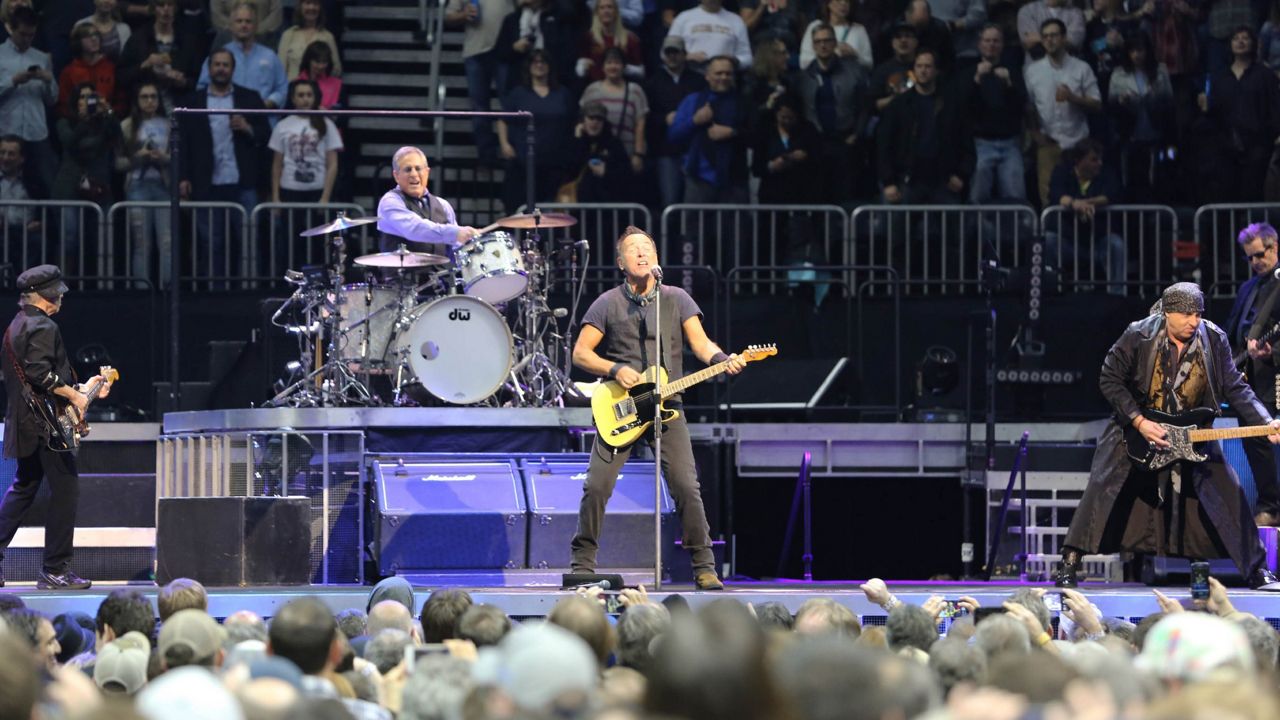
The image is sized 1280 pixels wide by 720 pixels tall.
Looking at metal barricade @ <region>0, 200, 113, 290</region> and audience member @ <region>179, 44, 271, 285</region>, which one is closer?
metal barricade @ <region>0, 200, 113, 290</region>

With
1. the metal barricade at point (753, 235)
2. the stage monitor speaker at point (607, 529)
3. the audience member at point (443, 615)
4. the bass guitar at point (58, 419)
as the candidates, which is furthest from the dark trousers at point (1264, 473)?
the bass guitar at point (58, 419)

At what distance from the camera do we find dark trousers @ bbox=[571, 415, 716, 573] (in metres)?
9.96

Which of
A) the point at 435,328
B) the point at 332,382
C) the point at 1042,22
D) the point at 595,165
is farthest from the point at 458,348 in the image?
the point at 1042,22

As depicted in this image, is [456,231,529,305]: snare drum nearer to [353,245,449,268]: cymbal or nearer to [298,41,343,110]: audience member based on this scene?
[353,245,449,268]: cymbal

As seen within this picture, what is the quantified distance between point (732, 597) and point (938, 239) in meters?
6.53

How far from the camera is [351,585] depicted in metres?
10.8

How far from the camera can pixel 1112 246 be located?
15.2 m

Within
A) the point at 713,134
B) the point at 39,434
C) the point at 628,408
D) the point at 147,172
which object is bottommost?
the point at 39,434

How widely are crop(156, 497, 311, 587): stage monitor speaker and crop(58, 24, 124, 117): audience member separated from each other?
557 centimetres

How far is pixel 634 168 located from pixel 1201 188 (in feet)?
15.1

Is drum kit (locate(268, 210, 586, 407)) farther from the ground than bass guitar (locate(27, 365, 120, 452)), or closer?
farther from the ground

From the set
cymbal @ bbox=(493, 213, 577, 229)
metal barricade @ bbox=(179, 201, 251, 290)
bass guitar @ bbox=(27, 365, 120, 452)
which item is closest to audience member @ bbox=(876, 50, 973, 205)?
cymbal @ bbox=(493, 213, 577, 229)

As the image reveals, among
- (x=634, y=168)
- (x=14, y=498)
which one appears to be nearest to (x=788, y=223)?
(x=634, y=168)

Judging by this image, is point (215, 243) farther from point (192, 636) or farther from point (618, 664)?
point (192, 636)
